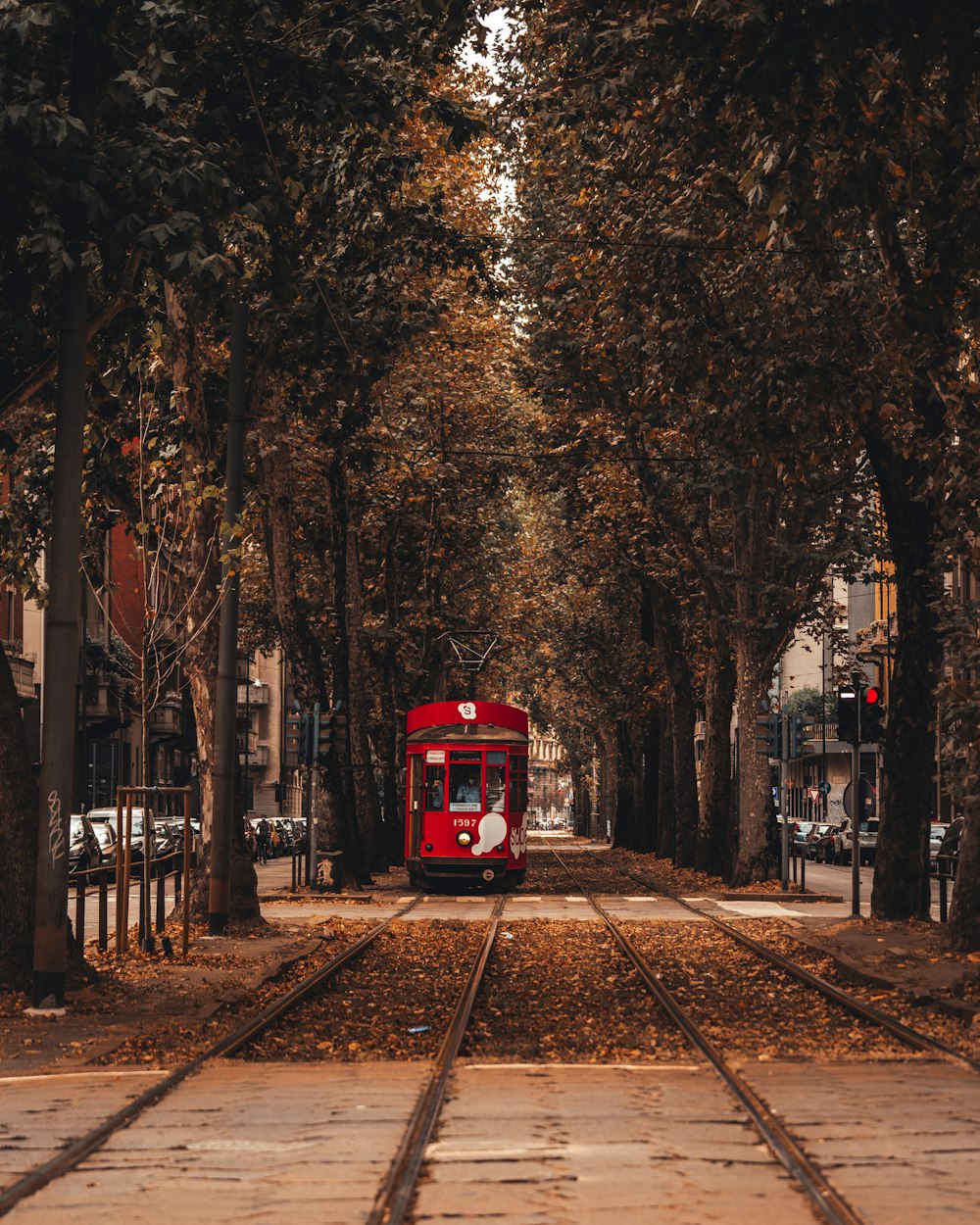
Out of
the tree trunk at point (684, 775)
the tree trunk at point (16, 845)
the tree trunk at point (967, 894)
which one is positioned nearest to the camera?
the tree trunk at point (16, 845)

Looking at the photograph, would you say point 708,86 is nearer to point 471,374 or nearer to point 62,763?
point 62,763

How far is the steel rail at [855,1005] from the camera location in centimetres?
1289

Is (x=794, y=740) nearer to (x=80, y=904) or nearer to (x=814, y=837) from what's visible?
(x=80, y=904)

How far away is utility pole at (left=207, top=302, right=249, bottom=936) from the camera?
73.4 ft

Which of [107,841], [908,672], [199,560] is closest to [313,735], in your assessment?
[199,560]

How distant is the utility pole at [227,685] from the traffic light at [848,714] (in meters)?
9.10

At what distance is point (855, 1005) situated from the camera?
1566 cm

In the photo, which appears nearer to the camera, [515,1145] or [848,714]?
[515,1145]

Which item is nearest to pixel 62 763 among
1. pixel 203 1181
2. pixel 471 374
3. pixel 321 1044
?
pixel 321 1044

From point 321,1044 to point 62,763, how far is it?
114 inches

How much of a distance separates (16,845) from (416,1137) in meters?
7.03

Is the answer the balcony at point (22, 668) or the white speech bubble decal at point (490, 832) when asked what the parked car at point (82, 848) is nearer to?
the white speech bubble decal at point (490, 832)

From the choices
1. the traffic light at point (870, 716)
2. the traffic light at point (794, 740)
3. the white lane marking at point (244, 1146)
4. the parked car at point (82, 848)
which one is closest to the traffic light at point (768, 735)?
the traffic light at point (794, 740)

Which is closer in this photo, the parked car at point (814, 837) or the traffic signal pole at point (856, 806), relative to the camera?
the traffic signal pole at point (856, 806)
